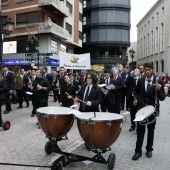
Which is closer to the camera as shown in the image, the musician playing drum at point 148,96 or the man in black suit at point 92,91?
the musician playing drum at point 148,96

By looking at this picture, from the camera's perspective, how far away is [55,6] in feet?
85.0

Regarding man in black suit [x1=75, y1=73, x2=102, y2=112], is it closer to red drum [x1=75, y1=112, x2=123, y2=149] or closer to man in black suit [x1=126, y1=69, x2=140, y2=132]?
red drum [x1=75, y1=112, x2=123, y2=149]

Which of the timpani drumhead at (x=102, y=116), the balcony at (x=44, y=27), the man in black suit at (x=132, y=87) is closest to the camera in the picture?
the timpani drumhead at (x=102, y=116)

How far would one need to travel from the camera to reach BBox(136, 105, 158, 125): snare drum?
14.8ft

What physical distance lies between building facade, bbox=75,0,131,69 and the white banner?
27449 mm

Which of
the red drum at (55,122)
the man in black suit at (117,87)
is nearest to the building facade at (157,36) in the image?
the man in black suit at (117,87)

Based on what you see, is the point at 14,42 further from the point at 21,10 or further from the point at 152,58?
the point at 152,58

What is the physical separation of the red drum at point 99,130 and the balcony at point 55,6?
75.8ft

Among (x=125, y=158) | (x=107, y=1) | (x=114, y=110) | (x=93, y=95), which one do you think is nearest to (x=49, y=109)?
(x=93, y=95)

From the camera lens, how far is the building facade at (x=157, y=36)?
40344 millimetres

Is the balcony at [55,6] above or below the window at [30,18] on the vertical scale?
above

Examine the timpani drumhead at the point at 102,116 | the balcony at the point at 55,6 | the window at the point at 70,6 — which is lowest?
the timpani drumhead at the point at 102,116

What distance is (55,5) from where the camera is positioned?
2591 centimetres

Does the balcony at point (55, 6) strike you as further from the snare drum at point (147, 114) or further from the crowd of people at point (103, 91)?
the snare drum at point (147, 114)
